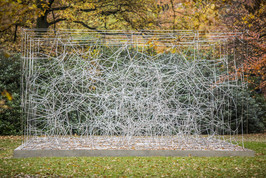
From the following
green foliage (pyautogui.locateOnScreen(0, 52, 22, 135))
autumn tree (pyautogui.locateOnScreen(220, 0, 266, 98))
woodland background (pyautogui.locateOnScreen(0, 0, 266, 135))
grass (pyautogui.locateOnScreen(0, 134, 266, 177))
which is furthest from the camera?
woodland background (pyautogui.locateOnScreen(0, 0, 266, 135))

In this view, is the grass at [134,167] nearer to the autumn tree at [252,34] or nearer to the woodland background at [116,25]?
the autumn tree at [252,34]

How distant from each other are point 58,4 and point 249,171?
10.5m

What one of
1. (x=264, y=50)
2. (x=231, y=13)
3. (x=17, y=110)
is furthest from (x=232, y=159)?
(x=231, y=13)

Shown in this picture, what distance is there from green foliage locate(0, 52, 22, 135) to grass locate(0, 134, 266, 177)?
14.2ft

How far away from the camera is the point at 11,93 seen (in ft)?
38.3

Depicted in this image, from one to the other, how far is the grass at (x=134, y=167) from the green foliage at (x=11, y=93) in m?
4.32

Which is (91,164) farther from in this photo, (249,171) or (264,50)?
(264,50)

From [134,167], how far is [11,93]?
23.4 ft

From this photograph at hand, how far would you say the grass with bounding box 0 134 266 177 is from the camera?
5.63 meters

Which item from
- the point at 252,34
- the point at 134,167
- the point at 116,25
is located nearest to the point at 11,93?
the point at 116,25

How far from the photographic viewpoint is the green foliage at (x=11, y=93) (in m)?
11.4

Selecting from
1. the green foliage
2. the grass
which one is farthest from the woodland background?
the grass

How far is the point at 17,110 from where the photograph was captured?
37.5 feet

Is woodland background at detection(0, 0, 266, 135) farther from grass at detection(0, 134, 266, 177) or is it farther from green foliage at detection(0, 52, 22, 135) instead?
grass at detection(0, 134, 266, 177)
